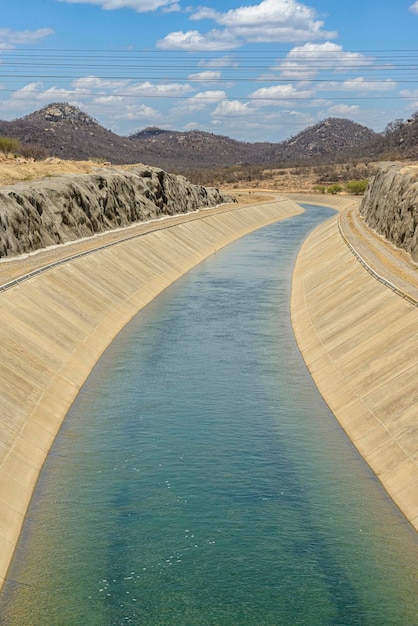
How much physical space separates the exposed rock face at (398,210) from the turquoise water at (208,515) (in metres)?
32.2

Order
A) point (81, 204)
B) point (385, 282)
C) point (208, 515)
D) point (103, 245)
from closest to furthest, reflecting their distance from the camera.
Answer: point (208, 515) < point (385, 282) < point (103, 245) < point (81, 204)

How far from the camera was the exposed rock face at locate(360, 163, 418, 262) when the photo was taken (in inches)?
2911

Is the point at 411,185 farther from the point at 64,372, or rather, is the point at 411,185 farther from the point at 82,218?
the point at 64,372

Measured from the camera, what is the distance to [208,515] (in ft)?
88.9

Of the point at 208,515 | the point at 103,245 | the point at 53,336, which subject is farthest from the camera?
the point at 103,245

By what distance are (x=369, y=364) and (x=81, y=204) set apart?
5662 centimetres

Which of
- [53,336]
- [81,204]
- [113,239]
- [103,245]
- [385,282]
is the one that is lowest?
[53,336]

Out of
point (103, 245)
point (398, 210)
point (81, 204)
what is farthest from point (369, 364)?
point (81, 204)

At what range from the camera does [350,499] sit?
94.7 ft

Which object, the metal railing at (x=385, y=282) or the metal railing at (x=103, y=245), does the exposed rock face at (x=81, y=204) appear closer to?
the metal railing at (x=103, y=245)

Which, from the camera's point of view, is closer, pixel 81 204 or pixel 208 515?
pixel 208 515

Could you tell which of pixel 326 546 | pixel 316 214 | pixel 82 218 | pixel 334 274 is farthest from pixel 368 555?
pixel 316 214

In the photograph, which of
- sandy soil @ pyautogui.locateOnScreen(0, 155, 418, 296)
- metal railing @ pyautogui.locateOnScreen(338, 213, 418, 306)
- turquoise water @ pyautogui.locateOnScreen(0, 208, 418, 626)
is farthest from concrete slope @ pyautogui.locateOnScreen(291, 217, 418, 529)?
sandy soil @ pyautogui.locateOnScreen(0, 155, 418, 296)

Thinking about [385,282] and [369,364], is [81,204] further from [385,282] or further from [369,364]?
[369,364]
